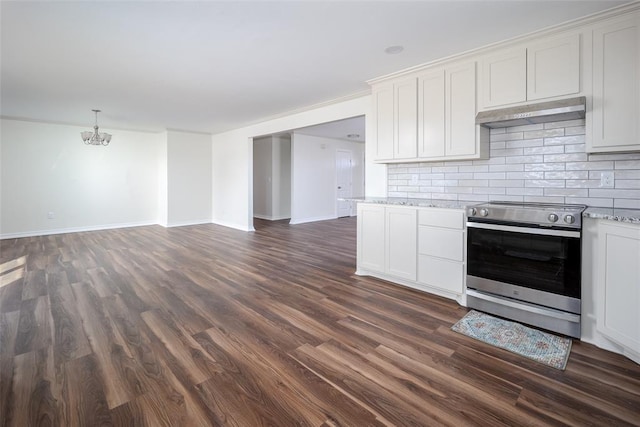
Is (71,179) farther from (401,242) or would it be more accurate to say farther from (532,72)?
(532,72)

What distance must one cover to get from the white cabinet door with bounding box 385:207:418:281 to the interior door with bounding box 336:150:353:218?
19.3 feet

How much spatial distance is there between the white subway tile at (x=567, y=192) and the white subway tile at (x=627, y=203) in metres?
0.20

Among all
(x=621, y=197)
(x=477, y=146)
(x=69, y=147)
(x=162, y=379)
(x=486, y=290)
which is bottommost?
(x=162, y=379)

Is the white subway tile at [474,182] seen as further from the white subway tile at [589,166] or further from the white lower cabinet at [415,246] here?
the white subway tile at [589,166]

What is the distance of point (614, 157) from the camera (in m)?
2.46

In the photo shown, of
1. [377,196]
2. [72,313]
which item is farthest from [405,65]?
[72,313]

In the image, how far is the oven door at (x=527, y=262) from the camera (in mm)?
2271

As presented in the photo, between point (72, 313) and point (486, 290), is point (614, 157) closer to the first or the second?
point (486, 290)

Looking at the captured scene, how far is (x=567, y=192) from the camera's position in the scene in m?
2.67

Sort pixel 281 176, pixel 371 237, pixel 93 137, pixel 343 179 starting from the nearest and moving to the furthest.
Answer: pixel 371 237 < pixel 93 137 < pixel 281 176 < pixel 343 179

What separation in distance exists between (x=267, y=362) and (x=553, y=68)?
319 cm

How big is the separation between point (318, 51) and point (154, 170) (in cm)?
662

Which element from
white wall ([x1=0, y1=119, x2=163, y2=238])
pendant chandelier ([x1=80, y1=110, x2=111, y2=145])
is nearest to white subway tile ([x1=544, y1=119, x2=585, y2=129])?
pendant chandelier ([x1=80, y1=110, x2=111, y2=145])

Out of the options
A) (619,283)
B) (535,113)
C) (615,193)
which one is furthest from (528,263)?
(535,113)
